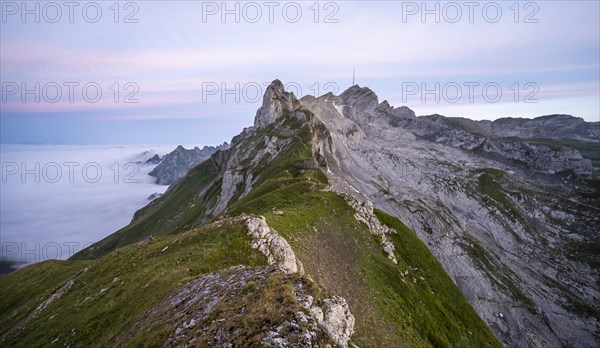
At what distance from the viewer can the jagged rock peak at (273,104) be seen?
Result: 581 ft

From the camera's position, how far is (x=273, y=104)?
17875 centimetres

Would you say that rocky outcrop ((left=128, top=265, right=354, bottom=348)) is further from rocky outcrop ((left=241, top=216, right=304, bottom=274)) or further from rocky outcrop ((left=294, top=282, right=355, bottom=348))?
rocky outcrop ((left=241, top=216, right=304, bottom=274))

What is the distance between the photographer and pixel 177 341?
15211 millimetres

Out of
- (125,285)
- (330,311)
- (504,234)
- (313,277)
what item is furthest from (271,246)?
(504,234)

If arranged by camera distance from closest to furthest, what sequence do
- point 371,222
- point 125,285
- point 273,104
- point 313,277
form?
point 125,285 < point 313,277 < point 371,222 < point 273,104

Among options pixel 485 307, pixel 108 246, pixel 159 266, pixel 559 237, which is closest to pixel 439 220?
pixel 485 307

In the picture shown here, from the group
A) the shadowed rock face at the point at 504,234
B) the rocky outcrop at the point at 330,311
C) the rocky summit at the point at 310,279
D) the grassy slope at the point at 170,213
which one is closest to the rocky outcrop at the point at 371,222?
the rocky summit at the point at 310,279

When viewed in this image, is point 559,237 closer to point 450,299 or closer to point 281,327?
point 450,299

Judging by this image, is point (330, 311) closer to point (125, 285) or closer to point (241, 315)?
point (241, 315)

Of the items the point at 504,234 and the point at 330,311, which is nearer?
the point at 330,311

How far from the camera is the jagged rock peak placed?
17712 cm

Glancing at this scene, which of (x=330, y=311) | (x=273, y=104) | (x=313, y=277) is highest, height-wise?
(x=273, y=104)

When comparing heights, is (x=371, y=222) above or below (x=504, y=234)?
above

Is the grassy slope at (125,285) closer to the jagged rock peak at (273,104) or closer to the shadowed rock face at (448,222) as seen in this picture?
the shadowed rock face at (448,222)
